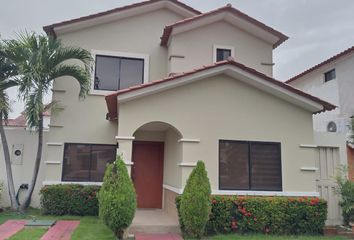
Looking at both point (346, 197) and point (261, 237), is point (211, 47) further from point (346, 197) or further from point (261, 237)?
point (261, 237)

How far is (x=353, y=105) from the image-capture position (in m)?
18.9

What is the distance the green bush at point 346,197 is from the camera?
11906mm

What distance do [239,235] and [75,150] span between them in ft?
28.5

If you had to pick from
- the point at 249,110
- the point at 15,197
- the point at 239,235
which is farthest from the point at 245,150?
the point at 15,197

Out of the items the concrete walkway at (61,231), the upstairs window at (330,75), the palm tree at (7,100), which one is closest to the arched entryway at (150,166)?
the concrete walkway at (61,231)

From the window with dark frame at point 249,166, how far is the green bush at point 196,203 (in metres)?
1.63

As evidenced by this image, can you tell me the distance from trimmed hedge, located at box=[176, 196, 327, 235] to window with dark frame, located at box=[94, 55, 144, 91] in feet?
24.8

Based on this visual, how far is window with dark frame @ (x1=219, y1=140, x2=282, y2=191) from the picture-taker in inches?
461

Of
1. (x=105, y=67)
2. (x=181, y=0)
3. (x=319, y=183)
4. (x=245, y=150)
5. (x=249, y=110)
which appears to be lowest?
(x=319, y=183)

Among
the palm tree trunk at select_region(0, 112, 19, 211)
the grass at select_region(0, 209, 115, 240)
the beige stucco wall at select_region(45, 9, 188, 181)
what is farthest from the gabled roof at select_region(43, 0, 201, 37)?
the grass at select_region(0, 209, 115, 240)

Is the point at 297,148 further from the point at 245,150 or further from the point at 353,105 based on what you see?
the point at 353,105

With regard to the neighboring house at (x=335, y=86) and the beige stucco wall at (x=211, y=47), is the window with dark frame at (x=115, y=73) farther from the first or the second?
the neighboring house at (x=335, y=86)

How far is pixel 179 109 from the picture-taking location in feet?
38.4

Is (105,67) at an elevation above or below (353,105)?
above
